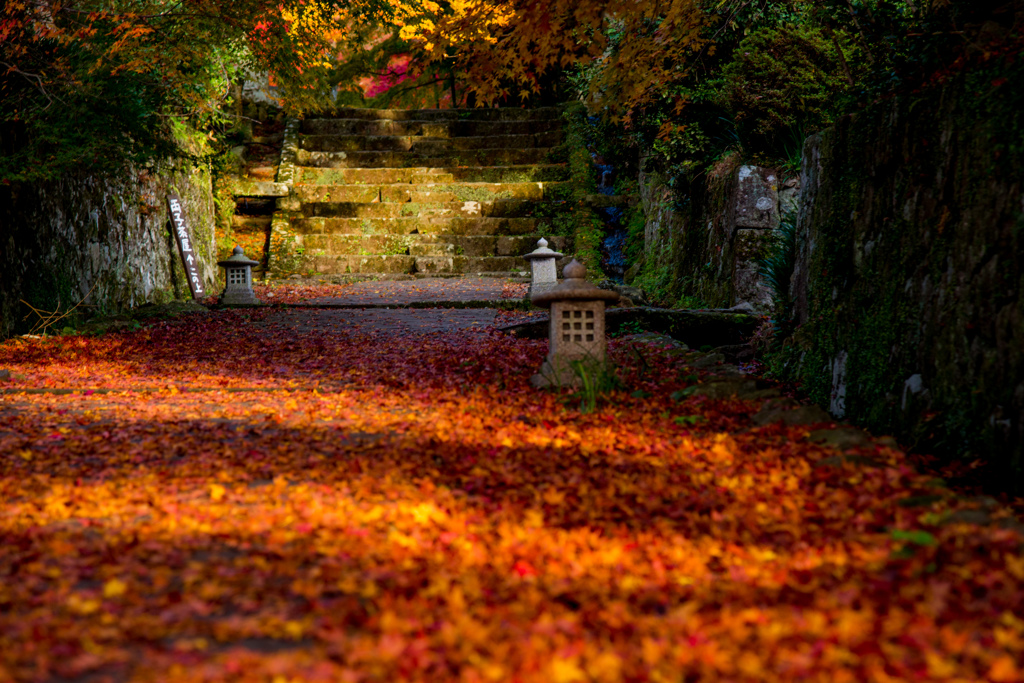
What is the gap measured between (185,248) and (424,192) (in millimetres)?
5591

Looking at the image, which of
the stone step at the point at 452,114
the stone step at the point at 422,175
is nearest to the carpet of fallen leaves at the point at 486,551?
the stone step at the point at 422,175

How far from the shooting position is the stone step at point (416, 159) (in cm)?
1809

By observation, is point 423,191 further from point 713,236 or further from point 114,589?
point 114,589

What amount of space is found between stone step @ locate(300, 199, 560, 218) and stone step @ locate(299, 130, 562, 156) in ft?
7.33

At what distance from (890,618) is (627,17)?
591 centimetres

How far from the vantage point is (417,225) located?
16422mm

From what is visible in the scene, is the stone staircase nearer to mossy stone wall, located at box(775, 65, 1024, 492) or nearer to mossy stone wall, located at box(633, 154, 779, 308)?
mossy stone wall, located at box(633, 154, 779, 308)

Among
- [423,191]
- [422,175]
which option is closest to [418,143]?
[422,175]

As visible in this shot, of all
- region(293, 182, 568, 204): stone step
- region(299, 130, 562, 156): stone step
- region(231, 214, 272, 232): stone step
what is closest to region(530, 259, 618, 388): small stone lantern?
region(293, 182, 568, 204): stone step

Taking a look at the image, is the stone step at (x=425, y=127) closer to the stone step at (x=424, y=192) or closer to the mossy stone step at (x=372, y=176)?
the mossy stone step at (x=372, y=176)

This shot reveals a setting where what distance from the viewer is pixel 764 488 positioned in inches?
163

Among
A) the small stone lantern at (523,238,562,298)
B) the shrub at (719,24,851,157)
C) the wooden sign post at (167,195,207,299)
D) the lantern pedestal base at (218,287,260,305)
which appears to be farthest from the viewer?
the wooden sign post at (167,195,207,299)

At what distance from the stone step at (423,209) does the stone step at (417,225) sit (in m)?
0.24

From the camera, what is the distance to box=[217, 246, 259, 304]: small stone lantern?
41.8ft
